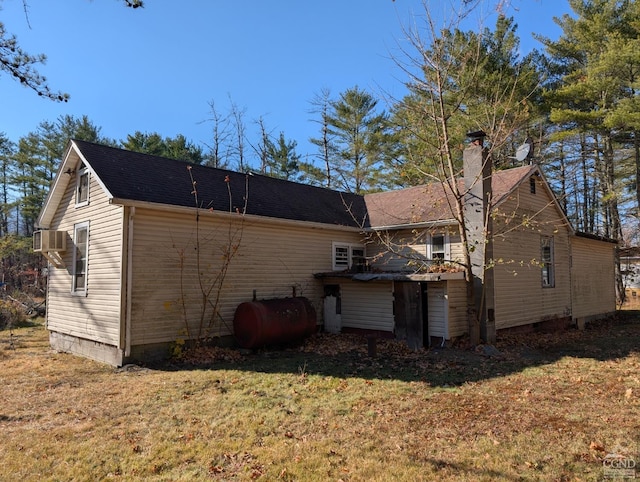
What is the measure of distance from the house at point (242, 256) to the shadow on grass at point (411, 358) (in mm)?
761

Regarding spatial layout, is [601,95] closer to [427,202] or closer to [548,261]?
[548,261]

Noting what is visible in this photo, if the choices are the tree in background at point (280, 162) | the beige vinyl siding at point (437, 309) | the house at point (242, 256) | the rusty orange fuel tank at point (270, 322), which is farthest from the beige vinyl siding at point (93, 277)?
the tree in background at point (280, 162)

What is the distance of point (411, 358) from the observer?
968 cm

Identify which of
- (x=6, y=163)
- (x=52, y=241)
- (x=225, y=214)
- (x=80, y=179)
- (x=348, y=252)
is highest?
(x=6, y=163)

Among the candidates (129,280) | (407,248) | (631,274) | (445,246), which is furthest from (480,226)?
(631,274)

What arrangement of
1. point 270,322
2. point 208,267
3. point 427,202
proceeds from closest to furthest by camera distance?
point 270,322
point 208,267
point 427,202

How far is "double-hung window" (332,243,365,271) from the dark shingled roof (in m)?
0.79

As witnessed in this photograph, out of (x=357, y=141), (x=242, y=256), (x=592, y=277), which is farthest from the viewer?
(x=357, y=141)

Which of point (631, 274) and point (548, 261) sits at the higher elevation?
point (548, 261)

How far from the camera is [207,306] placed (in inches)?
422

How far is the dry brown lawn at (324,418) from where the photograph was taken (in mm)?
4230

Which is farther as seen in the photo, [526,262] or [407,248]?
[407,248]

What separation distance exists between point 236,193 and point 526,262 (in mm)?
9370

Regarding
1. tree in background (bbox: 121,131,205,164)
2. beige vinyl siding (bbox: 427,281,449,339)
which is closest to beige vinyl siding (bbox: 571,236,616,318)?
beige vinyl siding (bbox: 427,281,449,339)
